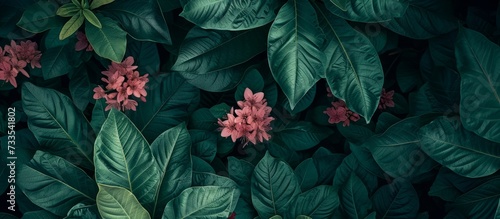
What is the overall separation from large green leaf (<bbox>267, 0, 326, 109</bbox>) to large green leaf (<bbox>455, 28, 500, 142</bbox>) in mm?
373

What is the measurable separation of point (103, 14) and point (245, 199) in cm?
68

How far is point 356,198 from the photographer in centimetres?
165

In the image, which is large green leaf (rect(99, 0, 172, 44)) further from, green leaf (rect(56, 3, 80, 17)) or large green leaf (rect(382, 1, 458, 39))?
large green leaf (rect(382, 1, 458, 39))

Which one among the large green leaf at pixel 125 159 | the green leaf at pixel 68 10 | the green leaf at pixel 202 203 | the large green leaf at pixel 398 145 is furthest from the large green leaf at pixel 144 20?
the large green leaf at pixel 398 145

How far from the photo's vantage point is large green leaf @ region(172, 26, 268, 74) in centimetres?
156

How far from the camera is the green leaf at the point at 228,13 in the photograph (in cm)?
141

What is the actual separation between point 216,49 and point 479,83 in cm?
73

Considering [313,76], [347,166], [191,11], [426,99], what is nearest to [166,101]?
[191,11]

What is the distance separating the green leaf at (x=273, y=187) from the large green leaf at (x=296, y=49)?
24 centimetres

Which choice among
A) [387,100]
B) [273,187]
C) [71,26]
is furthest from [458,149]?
[71,26]

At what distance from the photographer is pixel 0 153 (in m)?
1.67

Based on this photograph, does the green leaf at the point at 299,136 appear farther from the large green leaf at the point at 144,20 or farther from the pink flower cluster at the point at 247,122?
the large green leaf at the point at 144,20

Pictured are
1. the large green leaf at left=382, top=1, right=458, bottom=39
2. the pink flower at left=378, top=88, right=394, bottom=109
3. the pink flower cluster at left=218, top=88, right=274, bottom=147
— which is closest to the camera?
the pink flower cluster at left=218, top=88, right=274, bottom=147

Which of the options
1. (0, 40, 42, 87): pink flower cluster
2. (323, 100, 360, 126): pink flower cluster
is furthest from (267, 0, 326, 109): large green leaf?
(0, 40, 42, 87): pink flower cluster
